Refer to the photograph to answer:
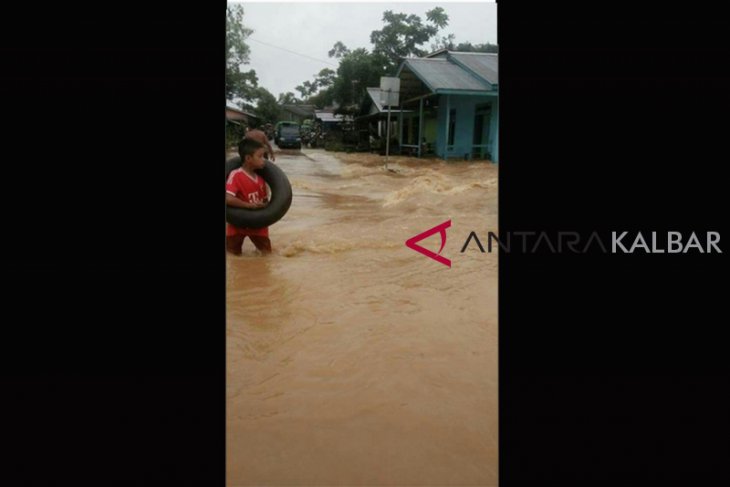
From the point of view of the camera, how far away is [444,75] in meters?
13.2

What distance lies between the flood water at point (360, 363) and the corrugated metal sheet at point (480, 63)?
21.8 ft

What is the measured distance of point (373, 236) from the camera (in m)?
7.36

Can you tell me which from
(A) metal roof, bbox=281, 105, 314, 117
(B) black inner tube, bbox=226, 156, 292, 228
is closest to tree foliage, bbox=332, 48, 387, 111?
(A) metal roof, bbox=281, 105, 314, 117

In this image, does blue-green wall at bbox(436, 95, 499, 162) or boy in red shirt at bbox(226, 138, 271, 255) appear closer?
boy in red shirt at bbox(226, 138, 271, 255)

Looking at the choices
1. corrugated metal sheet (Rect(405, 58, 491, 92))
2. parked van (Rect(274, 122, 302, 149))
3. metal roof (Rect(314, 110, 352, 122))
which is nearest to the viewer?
corrugated metal sheet (Rect(405, 58, 491, 92))

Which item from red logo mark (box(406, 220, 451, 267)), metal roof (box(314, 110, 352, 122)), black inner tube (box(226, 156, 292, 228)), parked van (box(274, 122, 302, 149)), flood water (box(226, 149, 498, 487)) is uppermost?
metal roof (box(314, 110, 352, 122))

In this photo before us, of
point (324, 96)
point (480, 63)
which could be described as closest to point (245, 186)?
point (480, 63)

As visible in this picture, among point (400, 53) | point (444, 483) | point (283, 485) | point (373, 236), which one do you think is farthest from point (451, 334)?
point (400, 53)

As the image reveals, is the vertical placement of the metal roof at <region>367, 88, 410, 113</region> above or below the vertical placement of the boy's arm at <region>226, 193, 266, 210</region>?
above

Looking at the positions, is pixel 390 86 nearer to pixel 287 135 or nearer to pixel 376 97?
pixel 376 97

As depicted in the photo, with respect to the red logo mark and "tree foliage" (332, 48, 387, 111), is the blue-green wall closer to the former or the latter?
"tree foliage" (332, 48, 387, 111)

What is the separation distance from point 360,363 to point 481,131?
11893 mm

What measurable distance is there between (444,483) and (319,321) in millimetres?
2159

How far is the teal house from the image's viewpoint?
12672 mm
